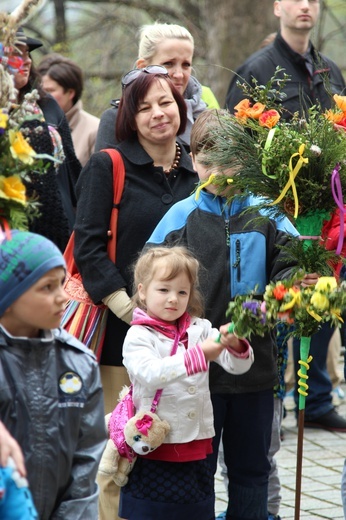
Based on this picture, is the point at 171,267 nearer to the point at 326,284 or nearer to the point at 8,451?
the point at 326,284

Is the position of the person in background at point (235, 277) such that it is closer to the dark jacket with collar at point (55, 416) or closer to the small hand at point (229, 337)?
the small hand at point (229, 337)

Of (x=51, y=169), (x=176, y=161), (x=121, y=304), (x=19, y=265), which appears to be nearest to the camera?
(x=19, y=265)

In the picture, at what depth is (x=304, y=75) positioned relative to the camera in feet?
23.2

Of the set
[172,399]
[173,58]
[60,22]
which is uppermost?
[60,22]

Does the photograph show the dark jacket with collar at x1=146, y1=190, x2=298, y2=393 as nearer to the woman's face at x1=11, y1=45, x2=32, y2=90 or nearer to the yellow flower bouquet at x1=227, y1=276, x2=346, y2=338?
the yellow flower bouquet at x1=227, y1=276, x2=346, y2=338

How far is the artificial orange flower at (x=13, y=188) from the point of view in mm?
3156

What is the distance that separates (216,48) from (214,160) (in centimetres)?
760

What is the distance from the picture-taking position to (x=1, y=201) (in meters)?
3.19

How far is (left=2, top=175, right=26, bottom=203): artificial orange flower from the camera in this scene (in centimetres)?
316

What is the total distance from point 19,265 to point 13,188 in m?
0.25

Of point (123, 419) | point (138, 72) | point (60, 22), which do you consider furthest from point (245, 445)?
point (60, 22)

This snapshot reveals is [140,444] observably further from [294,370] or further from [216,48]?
[216,48]

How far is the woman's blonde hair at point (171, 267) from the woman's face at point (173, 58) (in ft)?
5.11

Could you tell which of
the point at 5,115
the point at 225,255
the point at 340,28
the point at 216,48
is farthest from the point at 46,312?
the point at 340,28
